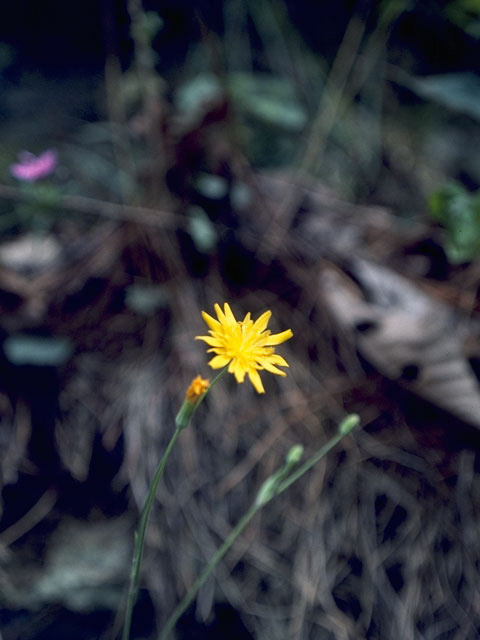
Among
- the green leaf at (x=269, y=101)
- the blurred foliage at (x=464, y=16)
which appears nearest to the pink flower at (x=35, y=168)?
the green leaf at (x=269, y=101)

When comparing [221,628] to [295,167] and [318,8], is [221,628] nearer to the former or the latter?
[295,167]

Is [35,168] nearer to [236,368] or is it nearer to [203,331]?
[203,331]

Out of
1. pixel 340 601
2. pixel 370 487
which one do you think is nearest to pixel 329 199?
pixel 370 487

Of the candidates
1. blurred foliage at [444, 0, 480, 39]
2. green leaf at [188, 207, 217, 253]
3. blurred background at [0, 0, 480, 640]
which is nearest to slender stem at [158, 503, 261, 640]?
blurred background at [0, 0, 480, 640]

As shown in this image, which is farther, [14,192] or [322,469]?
[14,192]

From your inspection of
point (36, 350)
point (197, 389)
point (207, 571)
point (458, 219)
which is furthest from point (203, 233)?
point (207, 571)

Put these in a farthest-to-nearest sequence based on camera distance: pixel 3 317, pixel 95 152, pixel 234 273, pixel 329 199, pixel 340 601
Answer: pixel 95 152
pixel 329 199
pixel 234 273
pixel 3 317
pixel 340 601
